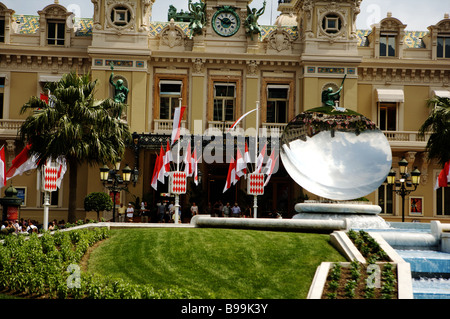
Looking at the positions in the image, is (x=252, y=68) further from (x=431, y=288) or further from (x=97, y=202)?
(x=431, y=288)

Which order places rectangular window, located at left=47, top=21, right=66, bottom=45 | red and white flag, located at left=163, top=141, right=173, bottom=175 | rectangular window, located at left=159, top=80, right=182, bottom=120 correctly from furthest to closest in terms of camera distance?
rectangular window, located at left=47, top=21, right=66, bottom=45, rectangular window, located at left=159, top=80, right=182, bottom=120, red and white flag, located at left=163, top=141, right=173, bottom=175

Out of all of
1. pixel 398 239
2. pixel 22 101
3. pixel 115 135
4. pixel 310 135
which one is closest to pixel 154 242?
pixel 398 239

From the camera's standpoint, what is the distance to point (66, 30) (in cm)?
4100

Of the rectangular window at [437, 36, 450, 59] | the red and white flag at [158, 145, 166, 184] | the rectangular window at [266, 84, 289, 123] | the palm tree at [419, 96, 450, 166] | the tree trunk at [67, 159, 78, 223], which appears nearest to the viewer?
the tree trunk at [67, 159, 78, 223]

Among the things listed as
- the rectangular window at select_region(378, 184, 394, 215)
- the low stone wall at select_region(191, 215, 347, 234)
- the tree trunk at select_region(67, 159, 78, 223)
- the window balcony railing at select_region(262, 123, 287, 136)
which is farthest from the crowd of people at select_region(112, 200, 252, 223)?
the low stone wall at select_region(191, 215, 347, 234)

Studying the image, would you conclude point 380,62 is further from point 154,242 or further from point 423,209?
point 154,242

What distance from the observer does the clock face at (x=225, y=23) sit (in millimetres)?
40844

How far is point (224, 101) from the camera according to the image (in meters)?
40.9

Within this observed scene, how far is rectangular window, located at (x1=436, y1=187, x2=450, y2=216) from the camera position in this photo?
41.1m

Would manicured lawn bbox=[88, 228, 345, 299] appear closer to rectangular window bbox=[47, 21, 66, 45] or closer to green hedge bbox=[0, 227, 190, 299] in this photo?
green hedge bbox=[0, 227, 190, 299]

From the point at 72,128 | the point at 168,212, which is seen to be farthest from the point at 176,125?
the point at 168,212

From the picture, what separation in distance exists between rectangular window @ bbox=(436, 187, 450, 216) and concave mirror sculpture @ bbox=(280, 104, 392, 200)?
1775cm

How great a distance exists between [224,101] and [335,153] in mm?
16871

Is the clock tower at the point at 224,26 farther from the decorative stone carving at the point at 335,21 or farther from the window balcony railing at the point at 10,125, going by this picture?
the window balcony railing at the point at 10,125
